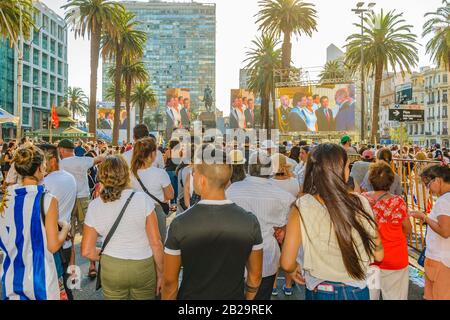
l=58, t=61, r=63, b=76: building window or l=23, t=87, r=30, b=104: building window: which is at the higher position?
l=58, t=61, r=63, b=76: building window

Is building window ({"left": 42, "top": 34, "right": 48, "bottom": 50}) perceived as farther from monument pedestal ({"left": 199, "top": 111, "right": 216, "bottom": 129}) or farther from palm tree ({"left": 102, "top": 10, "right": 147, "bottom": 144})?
palm tree ({"left": 102, "top": 10, "right": 147, "bottom": 144})

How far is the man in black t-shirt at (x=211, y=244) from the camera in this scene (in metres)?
2.73

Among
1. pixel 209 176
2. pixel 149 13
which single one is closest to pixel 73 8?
pixel 209 176

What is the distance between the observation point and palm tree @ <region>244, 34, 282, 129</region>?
42500 mm

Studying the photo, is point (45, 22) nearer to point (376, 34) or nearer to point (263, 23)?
point (263, 23)

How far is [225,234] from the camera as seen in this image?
274 cm

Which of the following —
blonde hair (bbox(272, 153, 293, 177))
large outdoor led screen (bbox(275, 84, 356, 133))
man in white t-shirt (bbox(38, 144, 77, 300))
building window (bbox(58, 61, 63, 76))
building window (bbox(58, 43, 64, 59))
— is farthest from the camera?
building window (bbox(58, 61, 63, 76))

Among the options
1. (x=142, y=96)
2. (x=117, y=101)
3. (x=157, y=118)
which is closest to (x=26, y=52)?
(x=142, y=96)

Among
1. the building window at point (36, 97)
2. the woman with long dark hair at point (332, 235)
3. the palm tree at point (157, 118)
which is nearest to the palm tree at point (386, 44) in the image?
the woman with long dark hair at point (332, 235)

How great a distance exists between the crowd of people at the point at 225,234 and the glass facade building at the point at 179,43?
162914 mm

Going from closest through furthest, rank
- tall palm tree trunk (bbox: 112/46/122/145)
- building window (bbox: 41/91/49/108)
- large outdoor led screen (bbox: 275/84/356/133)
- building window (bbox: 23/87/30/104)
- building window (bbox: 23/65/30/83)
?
tall palm tree trunk (bbox: 112/46/122/145)
large outdoor led screen (bbox: 275/84/356/133)
building window (bbox: 23/65/30/83)
building window (bbox: 23/87/30/104)
building window (bbox: 41/91/49/108)

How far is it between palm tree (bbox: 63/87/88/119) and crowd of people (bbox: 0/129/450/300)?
95874 mm

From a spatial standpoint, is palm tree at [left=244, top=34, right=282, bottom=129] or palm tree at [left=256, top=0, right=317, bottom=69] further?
palm tree at [left=244, top=34, right=282, bottom=129]

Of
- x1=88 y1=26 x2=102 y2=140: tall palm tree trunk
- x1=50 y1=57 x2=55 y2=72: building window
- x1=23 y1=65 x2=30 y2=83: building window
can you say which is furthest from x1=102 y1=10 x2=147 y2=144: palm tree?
x1=50 y1=57 x2=55 y2=72: building window
